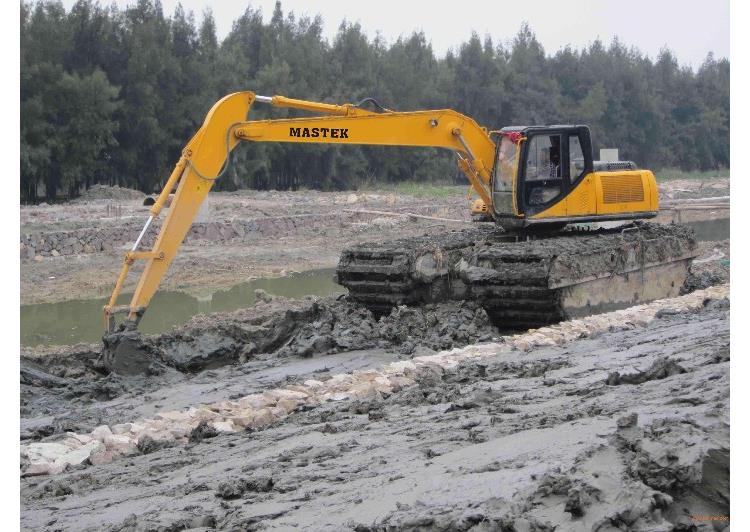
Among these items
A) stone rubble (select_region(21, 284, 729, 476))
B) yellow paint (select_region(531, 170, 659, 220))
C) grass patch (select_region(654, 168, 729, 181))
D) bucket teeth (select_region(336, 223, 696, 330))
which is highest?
grass patch (select_region(654, 168, 729, 181))

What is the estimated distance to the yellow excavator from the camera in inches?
445

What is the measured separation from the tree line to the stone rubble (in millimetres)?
26819

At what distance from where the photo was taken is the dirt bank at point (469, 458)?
14.8 ft

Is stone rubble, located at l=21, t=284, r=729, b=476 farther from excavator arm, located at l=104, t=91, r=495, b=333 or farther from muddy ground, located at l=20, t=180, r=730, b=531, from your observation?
excavator arm, located at l=104, t=91, r=495, b=333

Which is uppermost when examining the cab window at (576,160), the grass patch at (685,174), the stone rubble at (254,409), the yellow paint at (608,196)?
the grass patch at (685,174)

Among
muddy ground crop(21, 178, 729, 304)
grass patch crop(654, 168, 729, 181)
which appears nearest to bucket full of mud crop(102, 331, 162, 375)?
muddy ground crop(21, 178, 729, 304)

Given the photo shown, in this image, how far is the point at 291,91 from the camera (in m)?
47.6

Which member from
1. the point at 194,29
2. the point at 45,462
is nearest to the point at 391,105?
the point at 194,29

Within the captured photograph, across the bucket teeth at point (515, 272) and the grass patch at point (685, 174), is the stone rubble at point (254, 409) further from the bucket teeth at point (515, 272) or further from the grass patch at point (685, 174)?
the grass patch at point (685, 174)

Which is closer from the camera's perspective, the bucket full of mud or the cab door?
the bucket full of mud

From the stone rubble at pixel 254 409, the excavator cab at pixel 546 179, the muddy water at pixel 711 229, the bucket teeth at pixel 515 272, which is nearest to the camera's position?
the stone rubble at pixel 254 409

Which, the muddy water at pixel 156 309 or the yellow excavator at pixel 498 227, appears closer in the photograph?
the yellow excavator at pixel 498 227

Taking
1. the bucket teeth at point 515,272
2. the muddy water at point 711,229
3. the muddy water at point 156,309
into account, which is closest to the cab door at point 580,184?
the bucket teeth at point 515,272

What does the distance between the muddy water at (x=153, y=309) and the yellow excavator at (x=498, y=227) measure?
4.03 m
